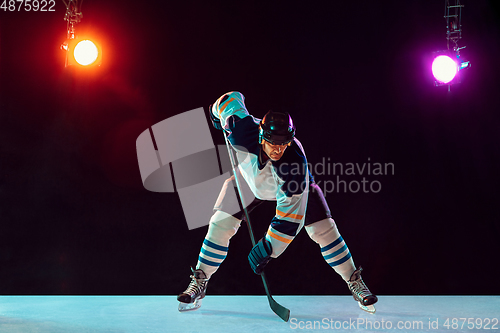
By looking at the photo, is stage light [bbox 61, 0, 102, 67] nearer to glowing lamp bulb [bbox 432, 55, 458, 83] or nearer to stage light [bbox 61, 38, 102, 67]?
stage light [bbox 61, 38, 102, 67]

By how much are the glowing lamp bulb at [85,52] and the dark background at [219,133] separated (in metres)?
0.19

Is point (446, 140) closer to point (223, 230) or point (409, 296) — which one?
point (409, 296)

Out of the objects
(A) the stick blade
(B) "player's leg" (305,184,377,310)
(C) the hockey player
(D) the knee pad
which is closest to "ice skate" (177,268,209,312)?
(C) the hockey player

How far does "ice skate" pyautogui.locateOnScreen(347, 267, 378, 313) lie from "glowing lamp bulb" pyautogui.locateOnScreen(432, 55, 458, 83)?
1.48m

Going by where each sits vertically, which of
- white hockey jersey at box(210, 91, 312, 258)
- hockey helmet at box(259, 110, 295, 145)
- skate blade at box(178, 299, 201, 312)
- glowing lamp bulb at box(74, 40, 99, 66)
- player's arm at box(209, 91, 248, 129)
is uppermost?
glowing lamp bulb at box(74, 40, 99, 66)

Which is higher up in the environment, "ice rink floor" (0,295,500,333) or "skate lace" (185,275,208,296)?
"skate lace" (185,275,208,296)

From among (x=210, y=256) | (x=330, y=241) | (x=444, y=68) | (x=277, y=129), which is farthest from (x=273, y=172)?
(x=444, y=68)

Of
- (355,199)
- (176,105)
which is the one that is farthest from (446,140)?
(176,105)

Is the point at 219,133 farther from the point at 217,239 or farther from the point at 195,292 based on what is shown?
the point at 195,292

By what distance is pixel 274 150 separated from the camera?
2291 mm

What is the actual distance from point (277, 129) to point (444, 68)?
5.00 ft

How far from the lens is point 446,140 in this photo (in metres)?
3.21

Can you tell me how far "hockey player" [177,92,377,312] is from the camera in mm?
2264

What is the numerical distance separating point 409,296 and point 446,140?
1.16 m
